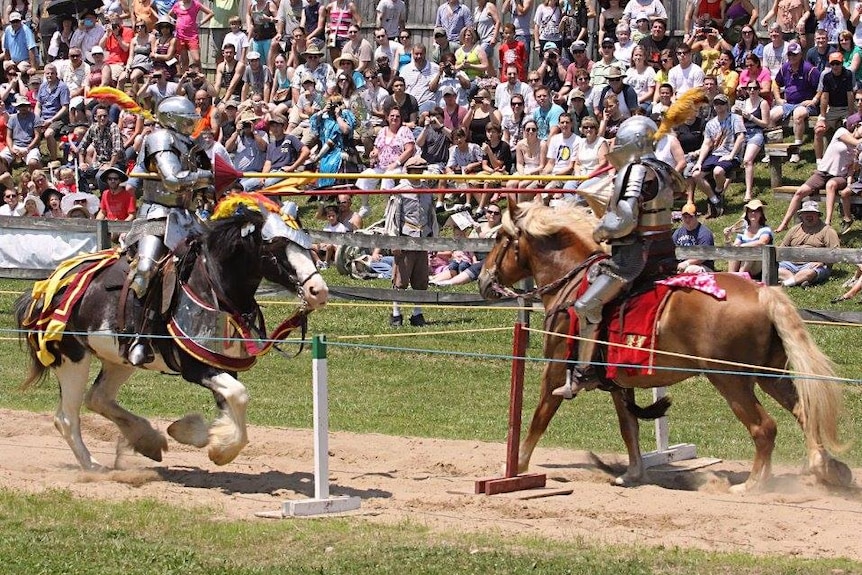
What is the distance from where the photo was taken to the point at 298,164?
21.4 meters

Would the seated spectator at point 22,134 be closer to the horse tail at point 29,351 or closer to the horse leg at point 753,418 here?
the horse tail at point 29,351

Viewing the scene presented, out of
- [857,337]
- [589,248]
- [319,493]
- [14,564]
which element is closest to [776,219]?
[857,337]

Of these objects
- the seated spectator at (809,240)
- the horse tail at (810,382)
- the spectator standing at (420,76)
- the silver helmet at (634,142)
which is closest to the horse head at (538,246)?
the silver helmet at (634,142)

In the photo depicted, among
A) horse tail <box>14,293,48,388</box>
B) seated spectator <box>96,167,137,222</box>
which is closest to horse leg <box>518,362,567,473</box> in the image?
horse tail <box>14,293,48,388</box>

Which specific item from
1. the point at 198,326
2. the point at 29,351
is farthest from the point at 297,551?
the point at 29,351

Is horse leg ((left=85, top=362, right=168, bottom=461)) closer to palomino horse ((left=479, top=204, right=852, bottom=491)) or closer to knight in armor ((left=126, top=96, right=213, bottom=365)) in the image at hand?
knight in armor ((left=126, top=96, right=213, bottom=365))

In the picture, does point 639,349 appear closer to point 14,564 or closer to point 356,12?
point 14,564

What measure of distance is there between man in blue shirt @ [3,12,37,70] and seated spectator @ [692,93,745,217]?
14.0 m

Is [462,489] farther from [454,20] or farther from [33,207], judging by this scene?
[454,20]

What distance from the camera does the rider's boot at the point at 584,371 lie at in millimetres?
10664

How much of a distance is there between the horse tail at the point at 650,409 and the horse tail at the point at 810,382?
3.84 ft

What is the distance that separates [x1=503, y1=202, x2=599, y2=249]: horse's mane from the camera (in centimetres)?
1117

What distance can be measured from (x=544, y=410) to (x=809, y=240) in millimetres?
7084

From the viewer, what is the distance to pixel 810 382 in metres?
9.95
